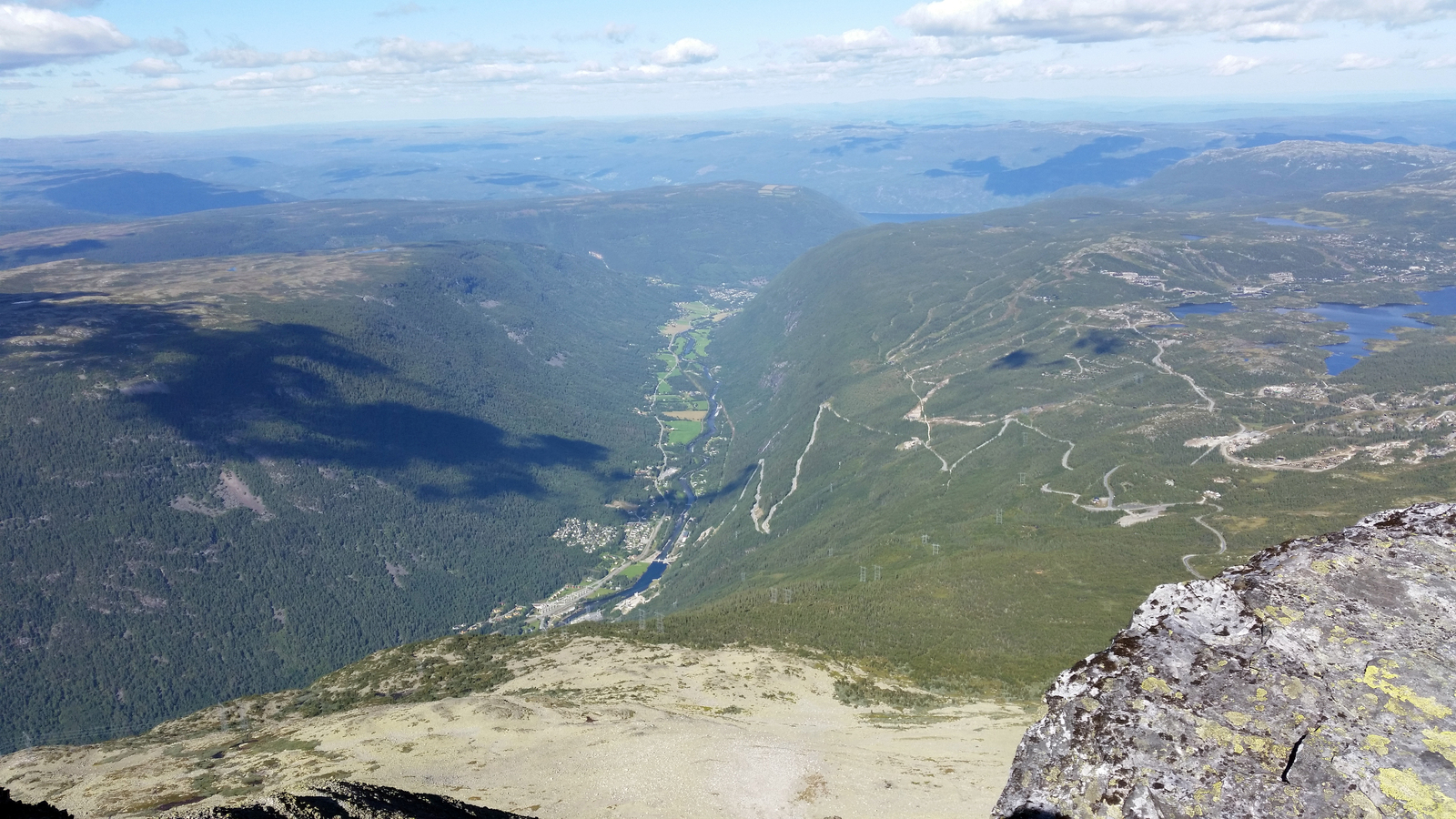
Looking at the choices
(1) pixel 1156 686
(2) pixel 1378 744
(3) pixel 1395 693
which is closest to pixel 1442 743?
(2) pixel 1378 744

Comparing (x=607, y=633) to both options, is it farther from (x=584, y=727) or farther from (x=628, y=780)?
(x=628, y=780)

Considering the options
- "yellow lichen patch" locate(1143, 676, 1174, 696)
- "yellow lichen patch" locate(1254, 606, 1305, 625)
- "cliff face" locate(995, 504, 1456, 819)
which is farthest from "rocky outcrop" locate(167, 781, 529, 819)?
"yellow lichen patch" locate(1254, 606, 1305, 625)

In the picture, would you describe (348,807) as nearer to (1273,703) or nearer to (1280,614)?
(1273,703)

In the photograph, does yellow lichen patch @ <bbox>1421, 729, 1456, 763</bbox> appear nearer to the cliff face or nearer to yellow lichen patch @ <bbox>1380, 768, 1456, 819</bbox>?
the cliff face

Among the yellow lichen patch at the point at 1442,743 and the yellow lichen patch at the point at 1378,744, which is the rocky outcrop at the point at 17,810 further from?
the yellow lichen patch at the point at 1442,743

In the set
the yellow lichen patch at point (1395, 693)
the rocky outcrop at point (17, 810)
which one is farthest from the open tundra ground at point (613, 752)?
the yellow lichen patch at point (1395, 693)

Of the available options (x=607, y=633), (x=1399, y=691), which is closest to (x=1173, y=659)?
(x=1399, y=691)
